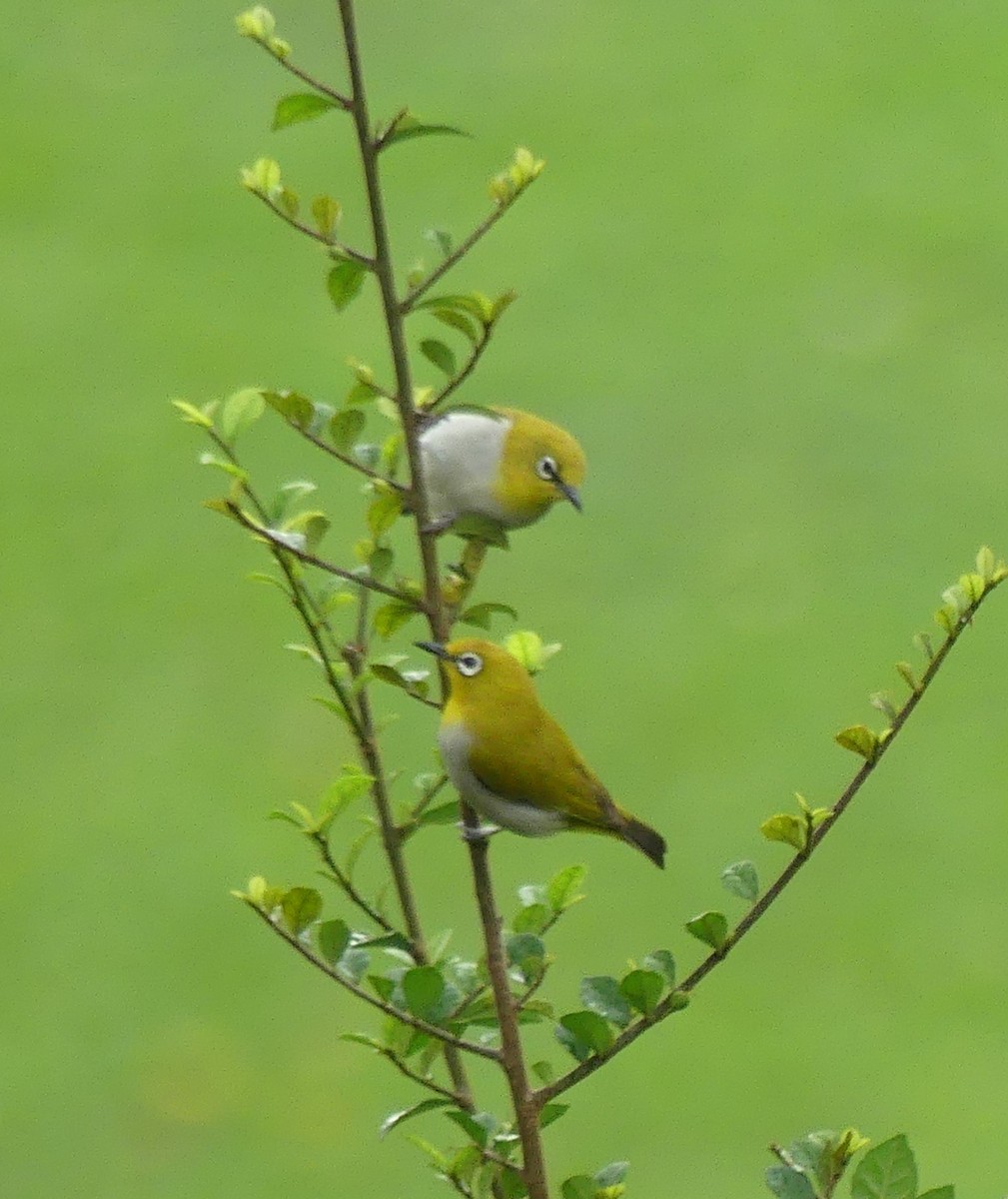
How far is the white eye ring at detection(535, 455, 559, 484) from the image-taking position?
8.18 feet

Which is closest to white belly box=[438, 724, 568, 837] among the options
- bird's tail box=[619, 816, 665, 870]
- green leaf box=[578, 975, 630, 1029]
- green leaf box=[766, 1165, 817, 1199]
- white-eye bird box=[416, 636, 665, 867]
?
white-eye bird box=[416, 636, 665, 867]

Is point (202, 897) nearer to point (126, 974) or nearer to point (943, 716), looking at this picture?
point (126, 974)

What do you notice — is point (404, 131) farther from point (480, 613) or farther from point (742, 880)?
point (742, 880)

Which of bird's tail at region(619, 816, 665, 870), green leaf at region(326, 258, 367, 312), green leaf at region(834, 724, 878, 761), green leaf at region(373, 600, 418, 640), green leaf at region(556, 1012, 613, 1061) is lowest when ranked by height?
green leaf at region(556, 1012, 613, 1061)

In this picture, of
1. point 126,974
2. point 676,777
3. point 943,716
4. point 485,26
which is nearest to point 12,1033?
point 126,974

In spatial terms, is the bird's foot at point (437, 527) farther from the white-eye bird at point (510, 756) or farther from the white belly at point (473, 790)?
the white belly at point (473, 790)

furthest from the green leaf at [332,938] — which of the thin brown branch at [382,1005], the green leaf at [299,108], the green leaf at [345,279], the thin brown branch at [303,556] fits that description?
the green leaf at [299,108]

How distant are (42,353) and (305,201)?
110 cm

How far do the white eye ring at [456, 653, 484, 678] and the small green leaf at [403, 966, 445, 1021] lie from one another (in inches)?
16.3

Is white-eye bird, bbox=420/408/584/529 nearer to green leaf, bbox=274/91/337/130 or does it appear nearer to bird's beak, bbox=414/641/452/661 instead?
bird's beak, bbox=414/641/452/661

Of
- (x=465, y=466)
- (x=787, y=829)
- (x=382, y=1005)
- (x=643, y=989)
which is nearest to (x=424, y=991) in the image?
(x=382, y=1005)

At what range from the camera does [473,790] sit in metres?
1.84

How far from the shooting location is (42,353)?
707 cm

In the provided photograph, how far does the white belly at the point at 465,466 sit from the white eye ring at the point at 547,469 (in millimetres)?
59
